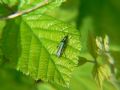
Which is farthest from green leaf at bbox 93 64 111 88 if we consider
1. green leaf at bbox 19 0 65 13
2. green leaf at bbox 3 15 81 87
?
green leaf at bbox 19 0 65 13

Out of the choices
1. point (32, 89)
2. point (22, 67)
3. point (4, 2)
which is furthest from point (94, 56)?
point (32, 89)

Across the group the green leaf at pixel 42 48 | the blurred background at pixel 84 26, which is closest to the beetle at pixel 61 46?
the green leaf at pixel 42 48

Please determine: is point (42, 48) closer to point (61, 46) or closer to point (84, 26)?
point (61, 46)

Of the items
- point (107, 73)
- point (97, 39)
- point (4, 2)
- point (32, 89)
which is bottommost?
point (32, 89)

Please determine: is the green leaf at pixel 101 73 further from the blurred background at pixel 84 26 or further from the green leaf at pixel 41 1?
the blurred background at pixel 84 26

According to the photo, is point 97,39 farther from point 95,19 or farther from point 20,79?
point 95,19

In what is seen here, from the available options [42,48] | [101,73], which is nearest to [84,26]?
[101,73]
